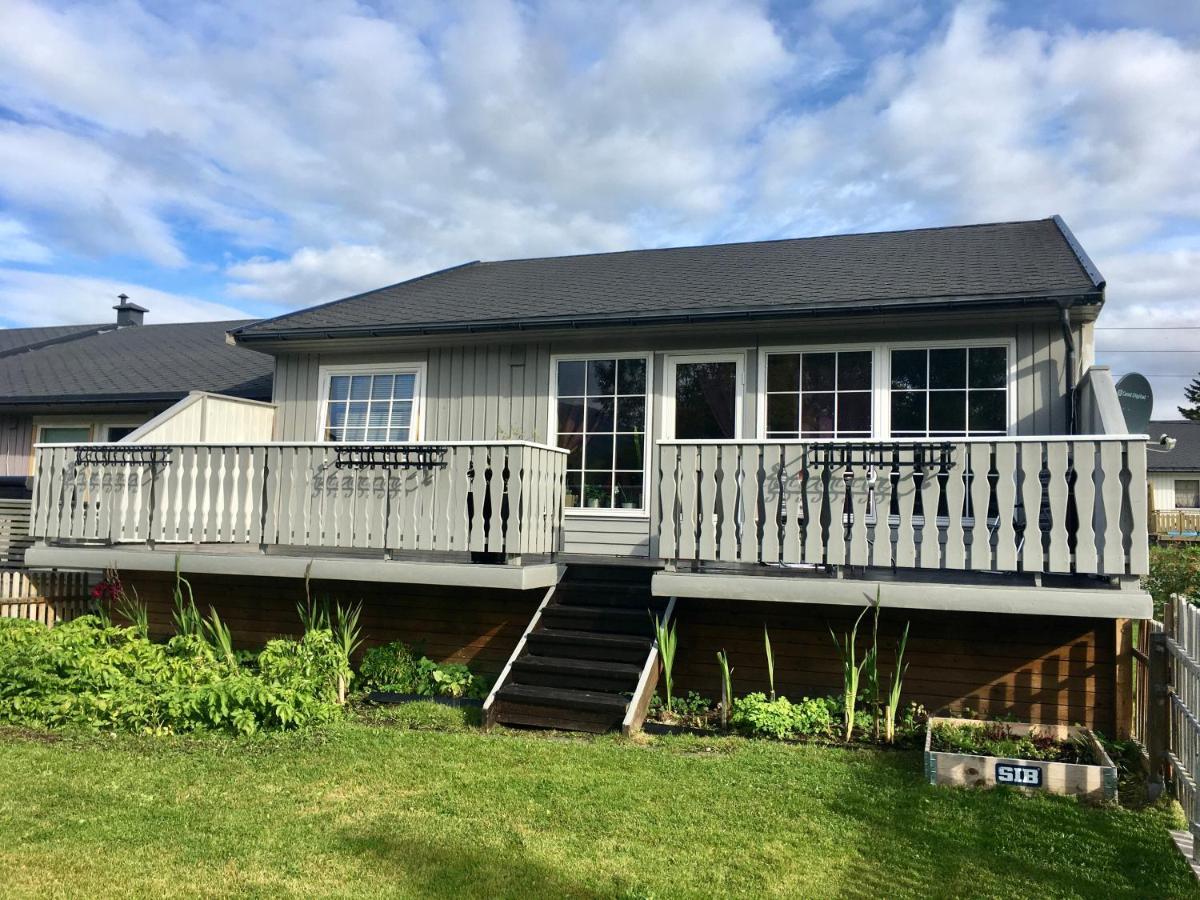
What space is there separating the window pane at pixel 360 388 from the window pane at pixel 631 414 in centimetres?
314

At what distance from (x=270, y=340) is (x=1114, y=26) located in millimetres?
11178

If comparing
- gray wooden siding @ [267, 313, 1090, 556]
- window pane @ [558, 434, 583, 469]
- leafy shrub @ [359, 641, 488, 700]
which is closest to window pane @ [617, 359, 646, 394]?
gray wooden siding @ [267, 313, 1090, 556]

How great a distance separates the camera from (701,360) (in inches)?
351

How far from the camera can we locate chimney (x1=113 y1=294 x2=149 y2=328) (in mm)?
19500

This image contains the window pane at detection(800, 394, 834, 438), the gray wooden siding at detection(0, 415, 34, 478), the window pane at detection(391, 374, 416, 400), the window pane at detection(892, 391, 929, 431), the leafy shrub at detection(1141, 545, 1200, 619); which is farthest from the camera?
the gray wooden siding at detection(0, 415, 34, 478)

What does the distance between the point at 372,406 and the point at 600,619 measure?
434cm

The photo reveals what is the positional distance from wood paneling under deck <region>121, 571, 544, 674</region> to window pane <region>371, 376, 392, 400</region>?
8.01ft

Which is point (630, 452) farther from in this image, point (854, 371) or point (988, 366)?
point (988, 366)

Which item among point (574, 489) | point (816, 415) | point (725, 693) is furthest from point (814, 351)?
point (725, 693)

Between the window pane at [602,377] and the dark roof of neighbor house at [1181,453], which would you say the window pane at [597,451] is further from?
the dark roof of neighbor house at [1181,453]

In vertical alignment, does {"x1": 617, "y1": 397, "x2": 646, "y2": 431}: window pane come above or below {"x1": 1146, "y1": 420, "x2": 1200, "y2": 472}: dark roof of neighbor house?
below

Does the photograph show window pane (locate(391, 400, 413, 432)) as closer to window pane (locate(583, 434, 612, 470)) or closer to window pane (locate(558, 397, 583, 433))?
window pane (locate(558, 397, 583, 433))

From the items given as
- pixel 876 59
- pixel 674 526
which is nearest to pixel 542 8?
pixel 876 59

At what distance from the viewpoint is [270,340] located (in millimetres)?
9867
